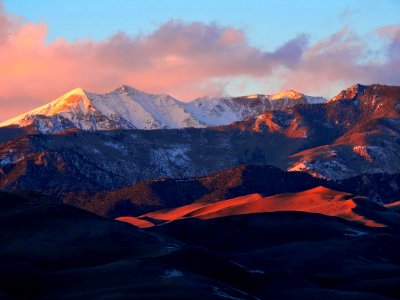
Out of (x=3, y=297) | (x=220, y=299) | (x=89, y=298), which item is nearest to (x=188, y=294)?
(x=220, y=299)

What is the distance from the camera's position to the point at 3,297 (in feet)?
652

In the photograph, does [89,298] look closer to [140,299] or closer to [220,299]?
[140,299]

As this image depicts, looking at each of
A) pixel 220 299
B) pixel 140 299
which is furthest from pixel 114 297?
pixel 220 299

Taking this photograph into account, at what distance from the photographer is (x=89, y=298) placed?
196 metres

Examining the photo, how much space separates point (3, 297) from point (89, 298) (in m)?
16.0

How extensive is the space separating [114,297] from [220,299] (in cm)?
2006

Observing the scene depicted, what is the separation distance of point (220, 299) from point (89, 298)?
77.8 ft

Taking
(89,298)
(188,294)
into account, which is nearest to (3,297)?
(89,298)

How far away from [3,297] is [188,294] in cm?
3348

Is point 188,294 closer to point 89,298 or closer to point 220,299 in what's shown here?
point 220,299

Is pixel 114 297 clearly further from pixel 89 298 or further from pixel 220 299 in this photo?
pixel 220 299

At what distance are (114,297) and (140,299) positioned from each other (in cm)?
460

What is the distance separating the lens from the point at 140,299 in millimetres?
192125

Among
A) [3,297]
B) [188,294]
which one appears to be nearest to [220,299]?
[188,294]
